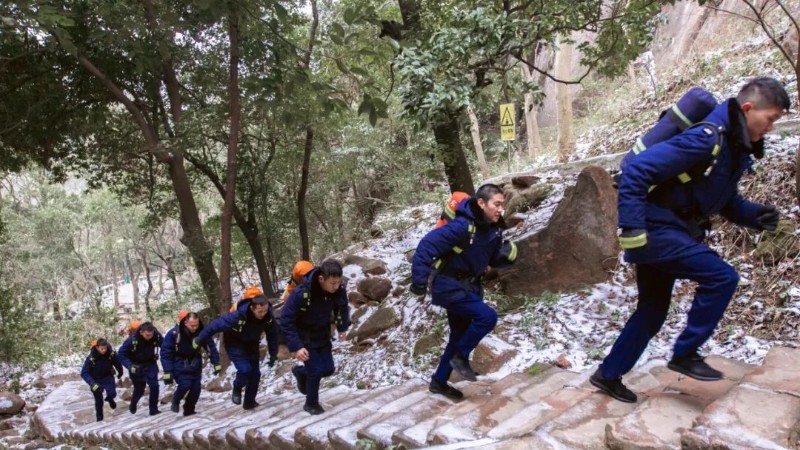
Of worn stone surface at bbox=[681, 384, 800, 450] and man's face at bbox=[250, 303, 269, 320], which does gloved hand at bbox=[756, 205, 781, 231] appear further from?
man's face at bbox=[250, 303, 269, 320]

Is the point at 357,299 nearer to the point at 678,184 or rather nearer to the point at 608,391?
the point at 608,391

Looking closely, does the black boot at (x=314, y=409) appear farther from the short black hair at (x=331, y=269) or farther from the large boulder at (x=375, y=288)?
the large boulder at (x=375, y=288)

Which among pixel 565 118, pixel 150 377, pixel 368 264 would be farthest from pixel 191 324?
pixel 565 118

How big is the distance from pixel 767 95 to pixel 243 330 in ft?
19.0

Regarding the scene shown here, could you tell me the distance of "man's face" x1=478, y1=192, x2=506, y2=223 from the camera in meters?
4.10

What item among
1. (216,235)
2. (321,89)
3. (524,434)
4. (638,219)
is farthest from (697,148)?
(216,235)

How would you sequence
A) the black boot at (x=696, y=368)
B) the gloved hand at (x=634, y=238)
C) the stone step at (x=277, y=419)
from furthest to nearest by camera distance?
the stone step at (x=277, y=419) → the black boot at (x=696, y=368) → the gloved hand at (x=634, y=238)

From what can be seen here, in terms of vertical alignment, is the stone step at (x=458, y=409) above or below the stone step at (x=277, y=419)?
above

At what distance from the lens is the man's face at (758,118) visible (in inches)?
112

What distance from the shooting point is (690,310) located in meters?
3.08

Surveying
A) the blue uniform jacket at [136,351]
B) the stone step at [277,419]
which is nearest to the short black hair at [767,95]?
the stone step at [277,419]

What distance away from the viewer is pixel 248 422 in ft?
19.2

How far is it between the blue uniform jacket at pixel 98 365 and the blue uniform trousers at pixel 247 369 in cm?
381

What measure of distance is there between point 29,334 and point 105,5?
1210 centimetres
